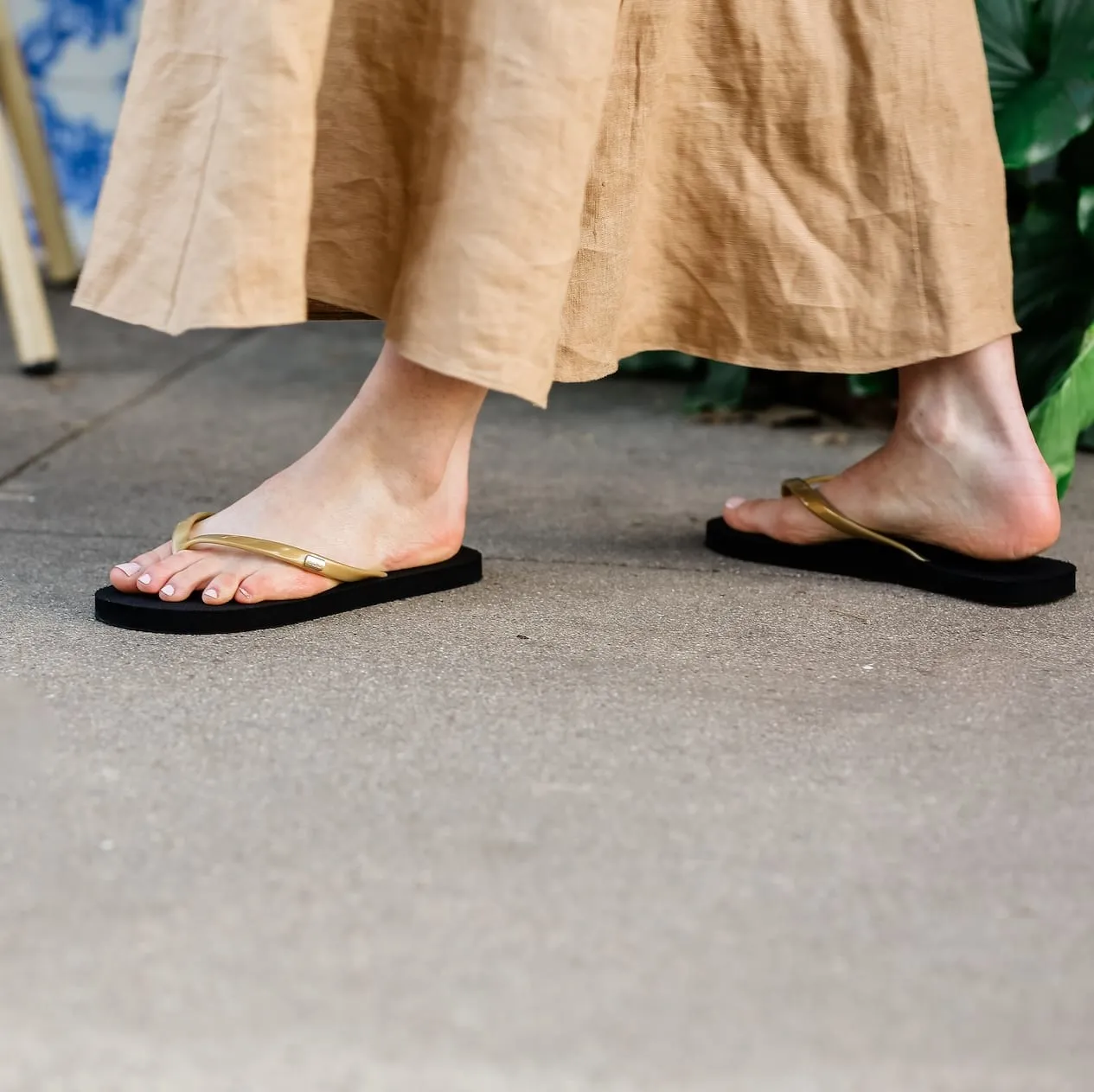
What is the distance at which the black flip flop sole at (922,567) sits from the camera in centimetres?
109

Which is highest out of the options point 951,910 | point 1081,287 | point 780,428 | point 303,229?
point 303,229

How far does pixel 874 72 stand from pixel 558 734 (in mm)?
586

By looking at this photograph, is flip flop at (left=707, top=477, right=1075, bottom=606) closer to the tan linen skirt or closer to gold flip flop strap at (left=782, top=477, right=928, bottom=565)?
gold flip flop strap at (left=782, top=477, right=928, bottom=565)

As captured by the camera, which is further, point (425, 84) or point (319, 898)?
point (425, 84)

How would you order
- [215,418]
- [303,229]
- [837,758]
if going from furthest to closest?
[215,418], [303,229], [837,758]

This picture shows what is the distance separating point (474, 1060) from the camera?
1.75 ft

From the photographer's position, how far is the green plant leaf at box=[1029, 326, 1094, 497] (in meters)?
1.27

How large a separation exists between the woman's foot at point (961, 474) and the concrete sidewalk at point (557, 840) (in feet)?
0.21

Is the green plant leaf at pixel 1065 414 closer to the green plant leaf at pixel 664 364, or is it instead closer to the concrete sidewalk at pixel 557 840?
the concrete sidewalk at pixel 557 840

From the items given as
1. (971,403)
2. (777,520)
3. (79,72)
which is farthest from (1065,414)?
(79,72)

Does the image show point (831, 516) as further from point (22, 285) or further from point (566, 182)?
point (22, 285)

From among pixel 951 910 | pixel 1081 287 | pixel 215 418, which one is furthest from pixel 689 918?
pixel 215 418

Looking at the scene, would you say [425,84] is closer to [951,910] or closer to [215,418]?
[951,910]

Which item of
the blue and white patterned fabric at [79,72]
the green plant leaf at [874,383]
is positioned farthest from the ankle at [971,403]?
the blue and white patterned fabric at [79,72]
